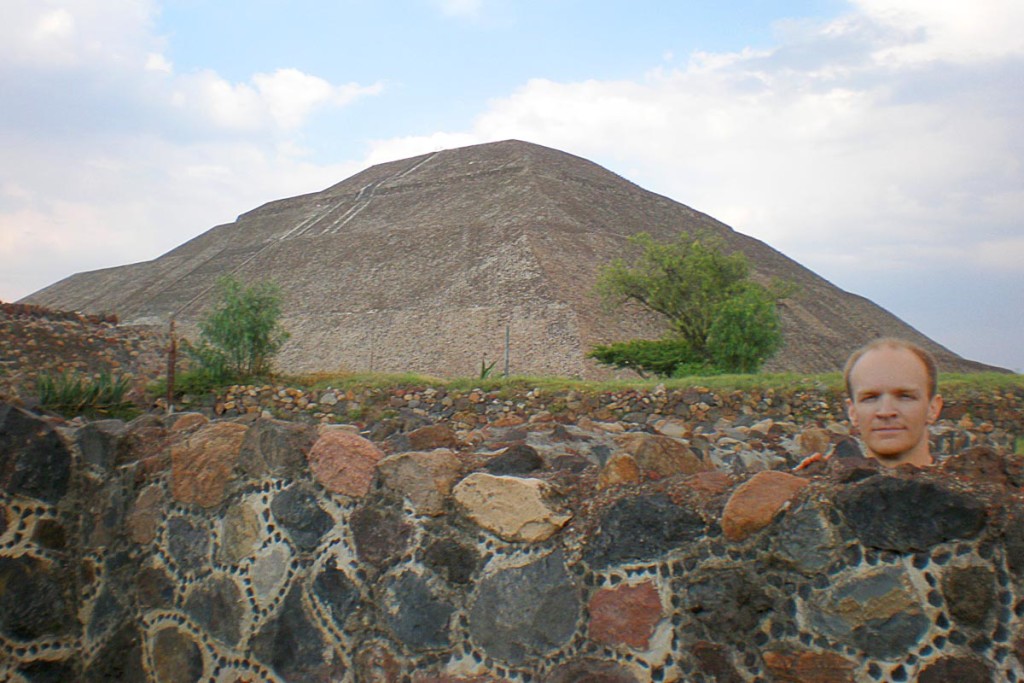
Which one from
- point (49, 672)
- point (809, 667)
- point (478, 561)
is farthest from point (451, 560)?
point (49, 672)

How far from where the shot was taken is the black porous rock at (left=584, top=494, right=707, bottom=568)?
204cm

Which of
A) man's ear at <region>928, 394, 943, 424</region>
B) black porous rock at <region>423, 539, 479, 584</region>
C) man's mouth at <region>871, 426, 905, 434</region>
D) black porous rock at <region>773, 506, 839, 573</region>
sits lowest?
black porous rock at <region>423, 539, 479, 584</region>

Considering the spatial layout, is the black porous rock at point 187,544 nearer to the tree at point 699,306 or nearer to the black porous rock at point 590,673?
the black porous rock at point 590,673

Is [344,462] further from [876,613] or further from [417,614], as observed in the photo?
[876,613]

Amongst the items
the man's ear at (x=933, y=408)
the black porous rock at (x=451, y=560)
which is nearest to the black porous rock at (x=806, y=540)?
the man's ear at (x=933, y=408)

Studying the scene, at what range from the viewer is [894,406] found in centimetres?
231

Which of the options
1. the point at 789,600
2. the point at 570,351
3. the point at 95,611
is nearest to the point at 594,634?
the point at 789,600

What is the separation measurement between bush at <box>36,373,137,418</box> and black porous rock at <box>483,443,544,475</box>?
412 inches

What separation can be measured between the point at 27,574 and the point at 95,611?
9.2 inches

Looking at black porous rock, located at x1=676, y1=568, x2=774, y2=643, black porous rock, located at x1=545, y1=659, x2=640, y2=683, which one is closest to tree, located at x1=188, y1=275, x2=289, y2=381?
black porous rock, located at x1=545, y1=659, x2=640, y2=683

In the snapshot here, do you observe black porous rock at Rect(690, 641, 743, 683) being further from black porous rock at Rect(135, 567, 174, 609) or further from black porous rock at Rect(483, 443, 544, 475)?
black porous rock at Rect(135, 567, 174, 609)

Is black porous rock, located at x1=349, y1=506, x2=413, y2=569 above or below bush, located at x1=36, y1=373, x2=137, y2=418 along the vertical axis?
above

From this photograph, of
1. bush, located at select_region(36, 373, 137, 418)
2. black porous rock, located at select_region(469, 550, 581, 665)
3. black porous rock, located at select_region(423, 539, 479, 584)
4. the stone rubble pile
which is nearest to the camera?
black porous rock, located at select_region(469, 550, 581, 665)

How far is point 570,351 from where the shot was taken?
3381cm
